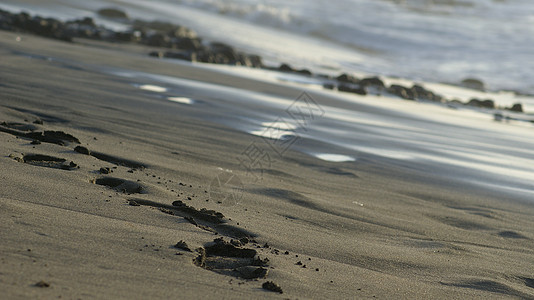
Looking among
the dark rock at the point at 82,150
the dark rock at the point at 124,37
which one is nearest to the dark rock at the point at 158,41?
the dark rock at the point at 124,37

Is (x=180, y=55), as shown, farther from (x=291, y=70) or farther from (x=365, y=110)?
(x=365, y=110)

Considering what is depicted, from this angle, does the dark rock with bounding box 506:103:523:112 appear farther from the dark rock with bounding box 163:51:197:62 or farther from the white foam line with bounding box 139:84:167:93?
the white foam line with bounding box 139:84:167:93

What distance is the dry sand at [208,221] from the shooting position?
241 cm

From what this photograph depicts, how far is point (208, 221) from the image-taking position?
129 inches

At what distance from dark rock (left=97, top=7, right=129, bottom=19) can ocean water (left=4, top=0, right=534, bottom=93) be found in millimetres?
532

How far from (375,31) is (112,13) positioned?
11919 millimetres

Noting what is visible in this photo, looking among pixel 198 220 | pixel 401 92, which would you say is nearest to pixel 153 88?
pixel 198 220

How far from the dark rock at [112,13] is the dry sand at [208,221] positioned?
48.2 ft

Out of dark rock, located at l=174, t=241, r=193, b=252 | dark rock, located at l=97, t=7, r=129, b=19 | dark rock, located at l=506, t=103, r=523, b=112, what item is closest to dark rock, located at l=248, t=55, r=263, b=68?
dark rock, located at l=506, t=103, r=523, b=112

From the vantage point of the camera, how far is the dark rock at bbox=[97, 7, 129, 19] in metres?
20.2

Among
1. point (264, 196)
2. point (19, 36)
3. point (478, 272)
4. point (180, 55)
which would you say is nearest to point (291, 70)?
point (180, 55)

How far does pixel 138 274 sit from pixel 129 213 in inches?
29.6

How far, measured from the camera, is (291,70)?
45.0 ft

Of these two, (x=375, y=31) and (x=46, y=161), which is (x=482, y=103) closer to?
(x=46, y=161)
